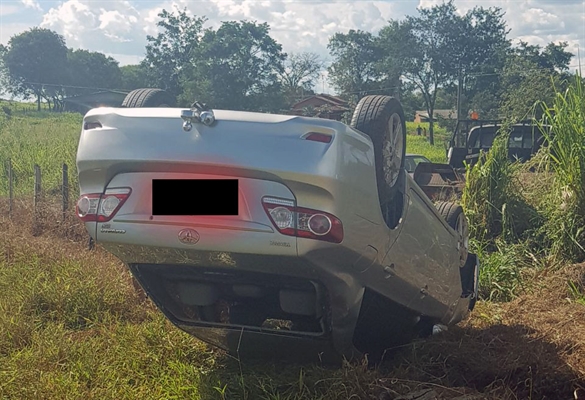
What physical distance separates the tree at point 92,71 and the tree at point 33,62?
2.93ft

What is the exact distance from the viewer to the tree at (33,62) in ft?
192

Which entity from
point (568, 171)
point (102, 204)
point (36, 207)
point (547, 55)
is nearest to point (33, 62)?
point (547, 55)

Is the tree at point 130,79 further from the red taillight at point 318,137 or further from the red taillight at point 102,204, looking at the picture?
the red taillight at point 318,137

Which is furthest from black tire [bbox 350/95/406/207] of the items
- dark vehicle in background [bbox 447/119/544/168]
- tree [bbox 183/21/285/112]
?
tree [bbox 183/21/285/112]

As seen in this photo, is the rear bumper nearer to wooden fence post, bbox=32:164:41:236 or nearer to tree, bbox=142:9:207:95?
wooden fence post, bbox=32:164:41:236

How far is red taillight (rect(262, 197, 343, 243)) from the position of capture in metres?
2.75

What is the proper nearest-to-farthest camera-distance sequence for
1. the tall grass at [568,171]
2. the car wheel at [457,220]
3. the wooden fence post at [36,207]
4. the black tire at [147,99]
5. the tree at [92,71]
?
the black tire at [147,99] < the car wheel at [457,220] < the tall grass at [568,171] < the wooden fence post at [36,207] < the tree at [92,71]

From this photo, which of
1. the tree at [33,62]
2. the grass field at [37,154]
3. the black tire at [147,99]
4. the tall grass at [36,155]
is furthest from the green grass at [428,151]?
the tree at [33,62]

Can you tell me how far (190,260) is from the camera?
3.05m

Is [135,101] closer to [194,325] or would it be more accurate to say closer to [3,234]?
[194,325]

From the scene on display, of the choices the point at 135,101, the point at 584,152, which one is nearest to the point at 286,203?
the point at 135,101

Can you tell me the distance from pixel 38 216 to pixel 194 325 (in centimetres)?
650

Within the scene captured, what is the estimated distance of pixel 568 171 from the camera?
679 centimetres

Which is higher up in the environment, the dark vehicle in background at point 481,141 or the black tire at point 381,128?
the black tire at point 381,128
